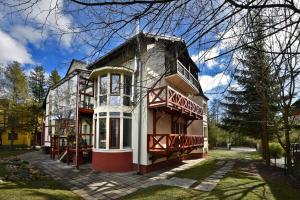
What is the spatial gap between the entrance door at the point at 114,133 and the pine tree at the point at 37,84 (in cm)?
2408

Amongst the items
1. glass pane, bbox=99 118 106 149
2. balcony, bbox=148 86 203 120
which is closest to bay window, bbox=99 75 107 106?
glass pane, bbox=99 118 106 149

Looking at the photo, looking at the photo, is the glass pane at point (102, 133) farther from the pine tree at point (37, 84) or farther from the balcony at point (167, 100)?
the pine tree at point (37, 84)

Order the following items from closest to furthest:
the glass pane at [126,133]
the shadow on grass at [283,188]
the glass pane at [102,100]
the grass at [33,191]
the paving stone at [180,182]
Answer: the grass at [33,191], the shadow on grass at [283,188], the paving stone at [180,182], the glass pane at [126,133], the glass pane at [102,100]

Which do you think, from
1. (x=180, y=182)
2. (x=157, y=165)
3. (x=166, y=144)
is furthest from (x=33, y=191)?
(x=157, y=165)

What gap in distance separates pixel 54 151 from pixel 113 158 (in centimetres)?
720

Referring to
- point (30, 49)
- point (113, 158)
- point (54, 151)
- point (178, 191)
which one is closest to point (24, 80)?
point (54, 151)

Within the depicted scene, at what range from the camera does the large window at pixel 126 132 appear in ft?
43.1

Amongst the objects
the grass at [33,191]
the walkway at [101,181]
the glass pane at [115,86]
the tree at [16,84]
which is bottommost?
the walkway at [101,181]

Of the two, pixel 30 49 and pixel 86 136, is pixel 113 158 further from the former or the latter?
pixel 30 49

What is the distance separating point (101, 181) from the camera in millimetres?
10391

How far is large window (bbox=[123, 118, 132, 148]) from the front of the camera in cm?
1312

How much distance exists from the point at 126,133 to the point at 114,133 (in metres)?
0.66

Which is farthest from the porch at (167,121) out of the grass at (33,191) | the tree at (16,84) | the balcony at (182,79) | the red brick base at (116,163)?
the tree at (16,84)

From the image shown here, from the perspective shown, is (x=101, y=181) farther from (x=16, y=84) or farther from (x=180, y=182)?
(x=16, y=84)
